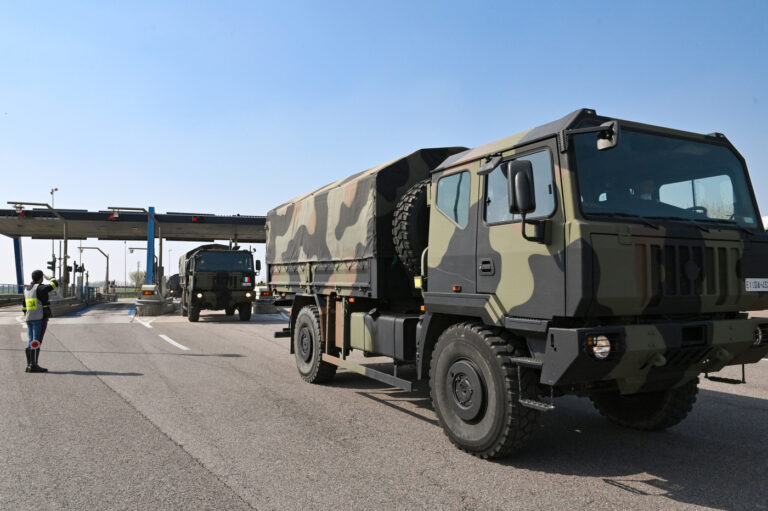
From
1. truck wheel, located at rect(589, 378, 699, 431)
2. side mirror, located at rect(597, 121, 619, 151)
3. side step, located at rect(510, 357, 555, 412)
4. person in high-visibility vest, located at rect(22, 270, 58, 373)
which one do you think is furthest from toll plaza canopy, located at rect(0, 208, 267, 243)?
side mirror, located at rect(597, 121, 619, 151)

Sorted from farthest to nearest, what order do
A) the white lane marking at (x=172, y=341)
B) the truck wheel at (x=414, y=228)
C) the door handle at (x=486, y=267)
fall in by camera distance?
the white lane marking at (x=172, y=341) < the truck wheel at (x=414, y=228) < the door handle at (x=486, y=267)

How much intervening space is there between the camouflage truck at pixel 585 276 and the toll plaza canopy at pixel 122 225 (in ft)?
105

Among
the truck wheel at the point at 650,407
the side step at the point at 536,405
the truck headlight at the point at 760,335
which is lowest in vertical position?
the truck wheel at the point at 650,407

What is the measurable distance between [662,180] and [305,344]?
541cm

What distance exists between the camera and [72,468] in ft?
13.7

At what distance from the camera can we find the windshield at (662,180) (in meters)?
4.03

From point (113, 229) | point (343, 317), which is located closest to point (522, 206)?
point (343, 317)

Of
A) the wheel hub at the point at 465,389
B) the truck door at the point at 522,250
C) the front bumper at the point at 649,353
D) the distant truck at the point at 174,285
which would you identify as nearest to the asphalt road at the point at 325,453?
the wheel hub at the point at 465,389

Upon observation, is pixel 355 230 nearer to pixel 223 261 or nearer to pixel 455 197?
pixel 455 197

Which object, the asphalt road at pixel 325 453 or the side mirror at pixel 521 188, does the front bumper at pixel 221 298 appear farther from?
the side mirror at pixel 521 188

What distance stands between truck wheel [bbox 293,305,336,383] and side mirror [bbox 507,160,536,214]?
431 centimetres

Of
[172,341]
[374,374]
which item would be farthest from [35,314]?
[374,374]

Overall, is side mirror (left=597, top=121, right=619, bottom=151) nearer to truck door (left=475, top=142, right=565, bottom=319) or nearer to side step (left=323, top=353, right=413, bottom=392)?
truck door (left=475, top=142, right=565, bottom=319)

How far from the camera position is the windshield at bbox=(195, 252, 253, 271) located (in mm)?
19844
